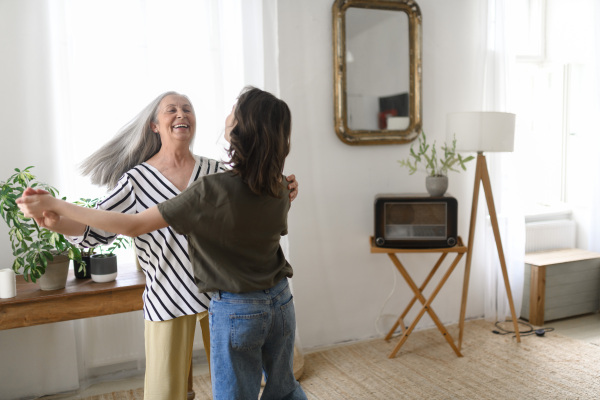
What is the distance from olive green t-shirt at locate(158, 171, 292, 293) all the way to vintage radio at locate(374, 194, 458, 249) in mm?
1788

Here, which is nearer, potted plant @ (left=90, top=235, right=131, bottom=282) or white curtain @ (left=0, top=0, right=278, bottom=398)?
potted plant @ (left=90, top=235, right=131, bottom=282)

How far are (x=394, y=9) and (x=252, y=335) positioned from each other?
2.77 meters

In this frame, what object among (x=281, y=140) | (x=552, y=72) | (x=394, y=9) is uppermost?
(x=394, y=9)

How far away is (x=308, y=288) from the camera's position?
368 centimetres

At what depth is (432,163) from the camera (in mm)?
3637

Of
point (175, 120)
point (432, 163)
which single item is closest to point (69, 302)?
point (175, 120)

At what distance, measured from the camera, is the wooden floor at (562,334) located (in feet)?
10.2

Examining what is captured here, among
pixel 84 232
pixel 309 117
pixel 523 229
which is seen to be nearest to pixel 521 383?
pixel 523 229

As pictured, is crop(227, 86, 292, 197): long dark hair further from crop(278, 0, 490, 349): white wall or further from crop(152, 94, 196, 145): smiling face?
crop(278, 0, 490, 349): white wall

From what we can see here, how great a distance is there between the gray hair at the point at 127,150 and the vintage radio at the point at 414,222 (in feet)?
5.21

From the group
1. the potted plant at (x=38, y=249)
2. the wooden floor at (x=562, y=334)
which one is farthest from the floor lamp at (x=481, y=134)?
the potted plant at (x=38, y=249)

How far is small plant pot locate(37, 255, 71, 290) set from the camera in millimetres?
2543

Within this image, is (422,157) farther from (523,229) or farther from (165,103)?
(165,103)

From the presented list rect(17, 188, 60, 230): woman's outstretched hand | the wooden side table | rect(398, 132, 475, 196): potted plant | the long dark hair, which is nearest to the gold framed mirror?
rect(398, 132, 475, 196): potted plant
